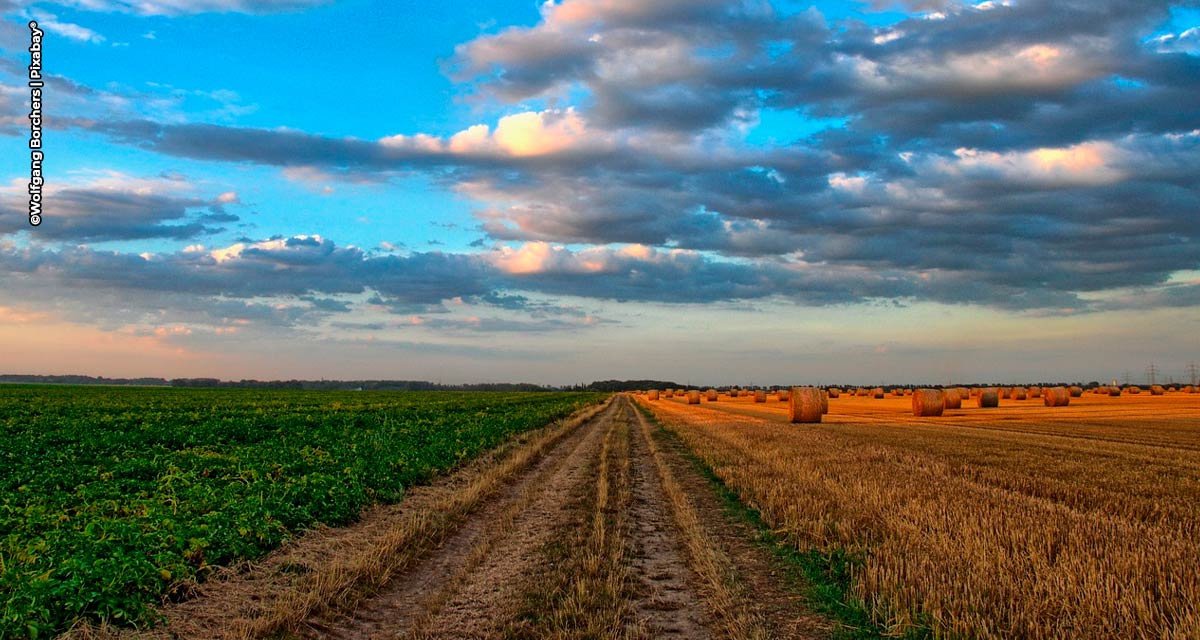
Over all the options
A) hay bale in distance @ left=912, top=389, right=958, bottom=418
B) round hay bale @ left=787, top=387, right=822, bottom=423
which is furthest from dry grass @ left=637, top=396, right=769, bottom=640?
hay bale in distance @ left=912, top=389, right=958, bottom=418

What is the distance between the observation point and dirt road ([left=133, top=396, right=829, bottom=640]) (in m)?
7.21

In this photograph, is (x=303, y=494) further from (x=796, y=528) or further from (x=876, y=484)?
(x=876, y=484)

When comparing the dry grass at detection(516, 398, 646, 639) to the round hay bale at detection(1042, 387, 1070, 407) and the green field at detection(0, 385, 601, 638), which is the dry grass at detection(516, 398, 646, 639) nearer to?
the green field at detection(0, 385, 601, 638)

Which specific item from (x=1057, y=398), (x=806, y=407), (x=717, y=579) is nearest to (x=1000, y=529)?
(x=717, y=579)

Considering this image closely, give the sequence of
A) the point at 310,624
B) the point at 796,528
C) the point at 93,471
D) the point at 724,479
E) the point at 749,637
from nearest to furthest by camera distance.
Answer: the point at 749,637 < the point at 310,624 < the point at 796,528 < the point at 93,471 < the point at 724,479

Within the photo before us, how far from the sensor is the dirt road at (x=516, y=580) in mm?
7215

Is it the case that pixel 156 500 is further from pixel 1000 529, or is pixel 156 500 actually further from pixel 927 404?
pixel 927 404

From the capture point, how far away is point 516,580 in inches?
345

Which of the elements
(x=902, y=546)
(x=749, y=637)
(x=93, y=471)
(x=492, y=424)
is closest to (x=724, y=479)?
(x=902, y=546)

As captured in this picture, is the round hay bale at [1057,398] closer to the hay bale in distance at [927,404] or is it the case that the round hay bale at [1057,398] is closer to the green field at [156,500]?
the hay bale in distance at [927,404]

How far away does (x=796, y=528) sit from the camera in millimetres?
10938

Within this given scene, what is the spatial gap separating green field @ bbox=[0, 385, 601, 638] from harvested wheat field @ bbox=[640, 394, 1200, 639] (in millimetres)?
7389

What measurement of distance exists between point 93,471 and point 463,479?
7660 millimetres

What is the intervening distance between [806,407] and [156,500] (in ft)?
112
